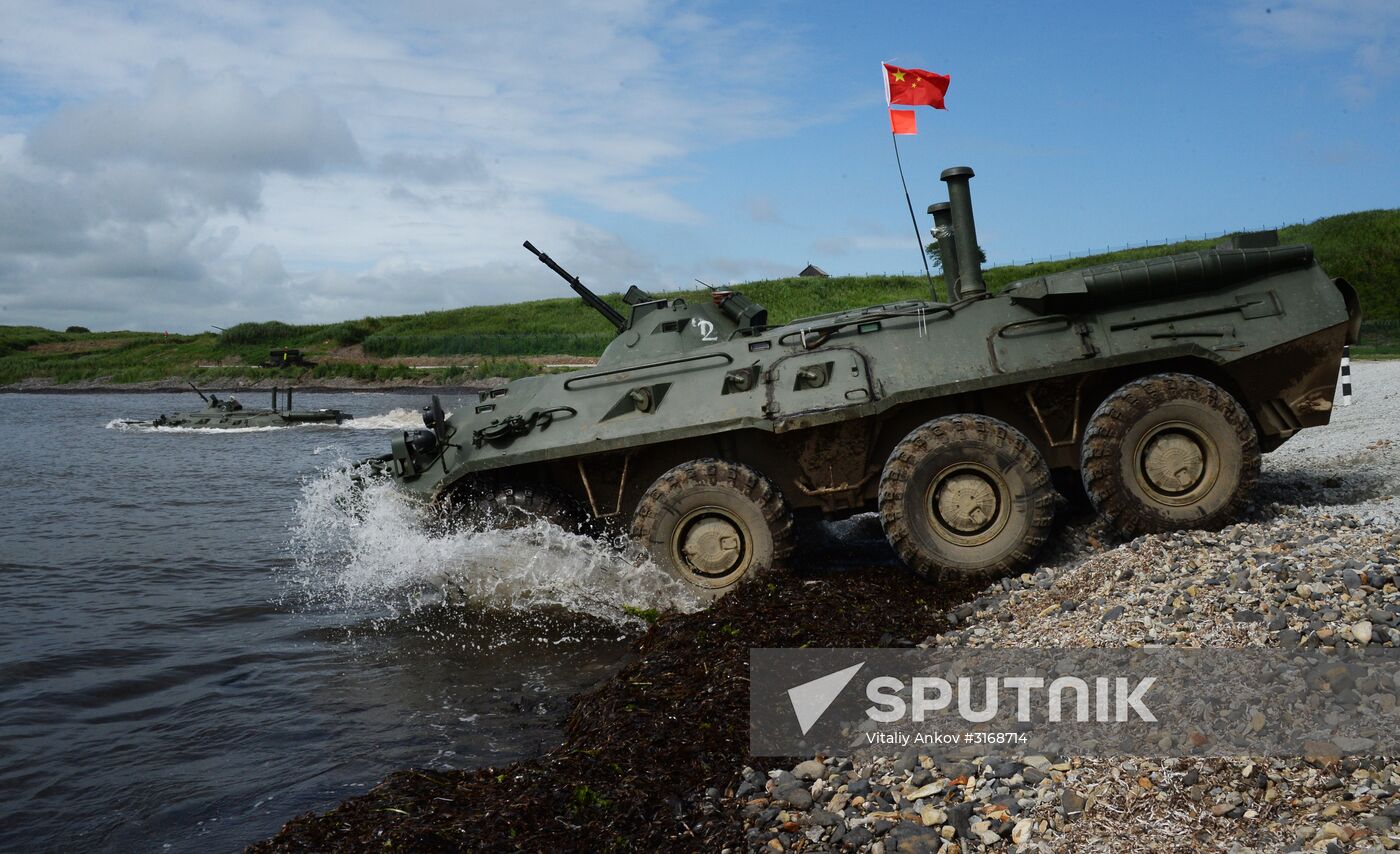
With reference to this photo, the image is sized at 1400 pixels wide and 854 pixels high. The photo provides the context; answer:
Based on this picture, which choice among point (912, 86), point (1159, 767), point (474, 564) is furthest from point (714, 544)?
point (912, 86)

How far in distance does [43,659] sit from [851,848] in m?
7.23

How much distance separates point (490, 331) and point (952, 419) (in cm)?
6409

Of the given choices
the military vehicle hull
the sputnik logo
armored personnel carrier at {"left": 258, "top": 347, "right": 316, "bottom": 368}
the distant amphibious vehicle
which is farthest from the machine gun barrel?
armored personnel carrier at {"left": 258, "top": 347, "right": 316, "bottom": 368}

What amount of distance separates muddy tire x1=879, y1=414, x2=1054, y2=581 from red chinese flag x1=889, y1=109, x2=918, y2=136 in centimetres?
427

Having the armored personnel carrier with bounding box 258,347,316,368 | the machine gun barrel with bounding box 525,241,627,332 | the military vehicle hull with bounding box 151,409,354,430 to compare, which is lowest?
the military vehicle hull with bounding box 151,409,354,430

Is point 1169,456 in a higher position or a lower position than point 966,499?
higher

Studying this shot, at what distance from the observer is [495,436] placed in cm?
888

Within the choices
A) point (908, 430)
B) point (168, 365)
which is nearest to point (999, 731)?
point (908, 430)

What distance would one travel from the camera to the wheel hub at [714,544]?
8.38 meters

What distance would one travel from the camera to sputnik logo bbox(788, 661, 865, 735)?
550 centimetres

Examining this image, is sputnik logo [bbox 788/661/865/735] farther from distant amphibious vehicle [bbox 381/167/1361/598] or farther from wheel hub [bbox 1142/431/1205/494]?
wheel hub [bbox 1142/431/1205/494]

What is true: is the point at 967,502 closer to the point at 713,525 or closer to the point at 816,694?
the point at 713,525

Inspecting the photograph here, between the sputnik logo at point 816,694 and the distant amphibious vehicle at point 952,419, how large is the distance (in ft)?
7.01

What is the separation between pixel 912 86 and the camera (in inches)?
436
